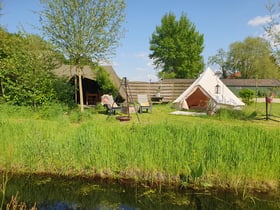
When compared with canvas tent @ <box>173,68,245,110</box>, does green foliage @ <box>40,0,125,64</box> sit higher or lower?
higher

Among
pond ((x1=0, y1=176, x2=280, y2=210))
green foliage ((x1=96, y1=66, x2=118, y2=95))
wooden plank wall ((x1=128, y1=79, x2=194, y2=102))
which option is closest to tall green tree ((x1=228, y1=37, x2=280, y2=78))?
wooden plank wall ((x1=128, y1=79, x2=194, y2=102))

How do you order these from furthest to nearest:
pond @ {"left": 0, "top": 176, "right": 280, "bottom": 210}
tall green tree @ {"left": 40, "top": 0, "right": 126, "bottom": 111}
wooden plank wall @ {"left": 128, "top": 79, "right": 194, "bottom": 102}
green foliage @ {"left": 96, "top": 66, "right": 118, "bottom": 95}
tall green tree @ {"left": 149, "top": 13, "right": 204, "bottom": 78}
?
1. tall green tree @ {"left": 149, "top": 13, "right": 204, "bottom": 78}
2. wooden plank wall @ {"left": 128, "top": 79, "right": 194, "bottom": 102}
3. green foliage @ {"left": 96, "top": 66, "right": 118, "bottom": 95}
4. tall green tree @ {"left": 40, "top": 0, "right": 126, "bottom": 111}
5. pond @ {"left": 0, "top": 176, "right": 280, "bottom": 210}

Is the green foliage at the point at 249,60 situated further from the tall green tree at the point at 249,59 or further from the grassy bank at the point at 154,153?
the grassy bank at the point at 154,153

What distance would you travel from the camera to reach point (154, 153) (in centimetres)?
432

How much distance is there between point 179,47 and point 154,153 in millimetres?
37248

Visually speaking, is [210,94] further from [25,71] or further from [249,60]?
[249,60]

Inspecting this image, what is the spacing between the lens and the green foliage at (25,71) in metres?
10.2

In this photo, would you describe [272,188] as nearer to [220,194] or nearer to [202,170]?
[220,194]

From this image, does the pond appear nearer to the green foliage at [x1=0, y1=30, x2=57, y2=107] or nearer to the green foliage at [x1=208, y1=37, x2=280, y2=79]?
the green foliage at [x1=0, y1=30, x2=57, y2=107]

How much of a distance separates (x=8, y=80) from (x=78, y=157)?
766 cm

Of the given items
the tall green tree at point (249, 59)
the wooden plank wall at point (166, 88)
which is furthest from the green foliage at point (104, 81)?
the tall green tree at point (249, 59)

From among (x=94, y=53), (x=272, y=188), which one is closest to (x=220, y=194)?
(x=272, y=188)

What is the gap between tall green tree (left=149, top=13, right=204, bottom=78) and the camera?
39.1 meters

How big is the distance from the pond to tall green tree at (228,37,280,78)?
43.0 m
